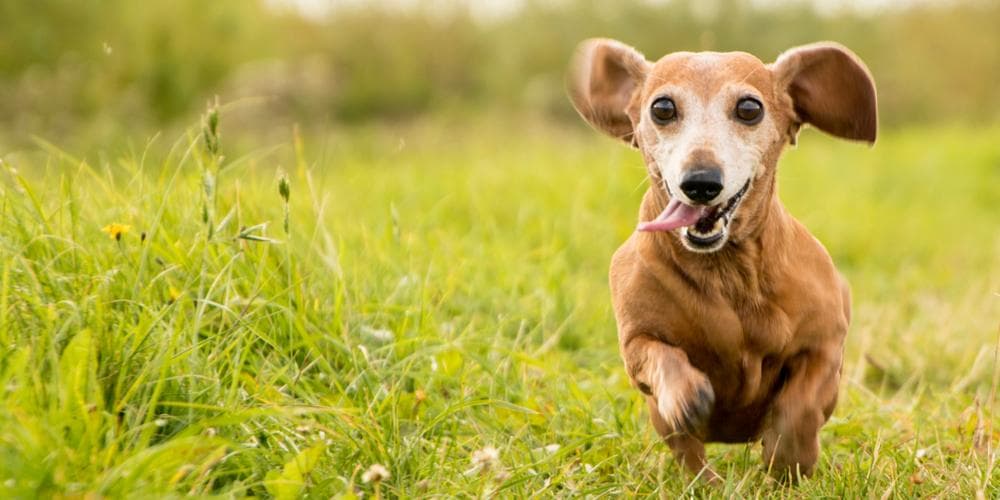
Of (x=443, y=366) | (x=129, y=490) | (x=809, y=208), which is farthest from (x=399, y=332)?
(x=809, y=208)

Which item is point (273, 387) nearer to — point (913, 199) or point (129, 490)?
point (129, 490)

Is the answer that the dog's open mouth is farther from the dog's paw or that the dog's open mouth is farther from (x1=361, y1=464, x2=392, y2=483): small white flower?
(x1=361, y1=464, x2=392, y2=483): small white flower

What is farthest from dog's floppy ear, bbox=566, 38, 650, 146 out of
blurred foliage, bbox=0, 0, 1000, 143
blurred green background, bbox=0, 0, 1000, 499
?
blurred foliage, bbox=0, 0, 1000, 143

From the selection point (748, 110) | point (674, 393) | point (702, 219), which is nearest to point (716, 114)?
point (748, 110)

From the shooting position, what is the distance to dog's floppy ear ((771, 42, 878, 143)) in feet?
11.2

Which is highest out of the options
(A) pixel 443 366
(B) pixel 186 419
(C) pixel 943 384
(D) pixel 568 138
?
(B) pixel 186 419

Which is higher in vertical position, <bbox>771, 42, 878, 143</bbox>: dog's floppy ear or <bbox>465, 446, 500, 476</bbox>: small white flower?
<bbox>771, 42, 878, 143</bbox>: dog's floppy ear

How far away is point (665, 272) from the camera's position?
10.5 feet

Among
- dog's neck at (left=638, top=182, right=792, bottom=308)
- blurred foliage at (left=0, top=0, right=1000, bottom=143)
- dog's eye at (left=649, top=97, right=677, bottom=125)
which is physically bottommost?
blurred foliage at (left=0, top=0, right=1000, bottom=143)

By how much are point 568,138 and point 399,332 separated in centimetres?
924

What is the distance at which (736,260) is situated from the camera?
3.21m

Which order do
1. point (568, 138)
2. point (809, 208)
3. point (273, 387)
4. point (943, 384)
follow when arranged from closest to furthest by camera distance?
point (273, 387)
point (943, 384)
point (809, 208)
point (568, 138)

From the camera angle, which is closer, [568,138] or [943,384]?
[943,384]

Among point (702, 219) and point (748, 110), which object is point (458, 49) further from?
A: point (702, 219)
